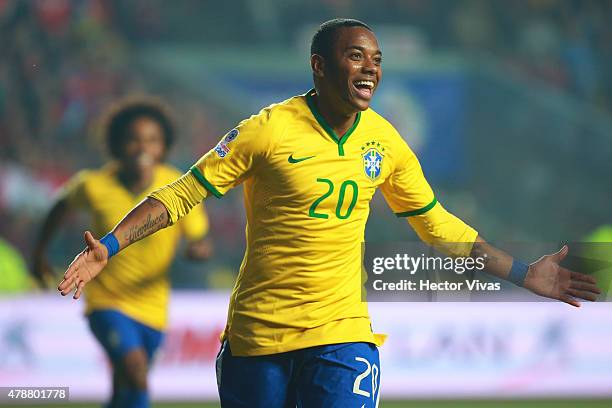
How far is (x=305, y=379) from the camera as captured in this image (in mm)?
4723

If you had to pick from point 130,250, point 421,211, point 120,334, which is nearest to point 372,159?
point 421,211

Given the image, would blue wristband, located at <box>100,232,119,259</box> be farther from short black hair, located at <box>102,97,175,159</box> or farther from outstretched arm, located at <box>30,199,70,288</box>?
short black hair, located at <box>102,97,175,159</box>

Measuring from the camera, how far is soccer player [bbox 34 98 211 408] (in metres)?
7.64

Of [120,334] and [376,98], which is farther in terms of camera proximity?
[376,98]

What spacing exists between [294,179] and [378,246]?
1095mm

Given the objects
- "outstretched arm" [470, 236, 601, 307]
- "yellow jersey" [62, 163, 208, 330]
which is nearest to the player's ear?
"outstretched arm" [470, 236, 601, 307]

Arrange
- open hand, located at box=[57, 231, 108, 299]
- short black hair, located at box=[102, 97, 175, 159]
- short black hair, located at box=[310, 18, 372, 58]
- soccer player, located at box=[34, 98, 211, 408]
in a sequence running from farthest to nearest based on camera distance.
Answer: short black hair, located at box=[102, 97, 175, 159], soccer player, located at box=[34, 98, 211, 408], short black hair, located at box=[310, 18, 372, 58], open hand, located at box=[57, 231, 108, 299]

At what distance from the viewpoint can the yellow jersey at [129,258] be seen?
7918mm

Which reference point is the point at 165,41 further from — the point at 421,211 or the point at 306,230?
the point at 306,230

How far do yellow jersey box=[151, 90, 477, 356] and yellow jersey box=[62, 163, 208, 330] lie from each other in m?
3.17

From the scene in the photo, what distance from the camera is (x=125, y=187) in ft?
27.5
